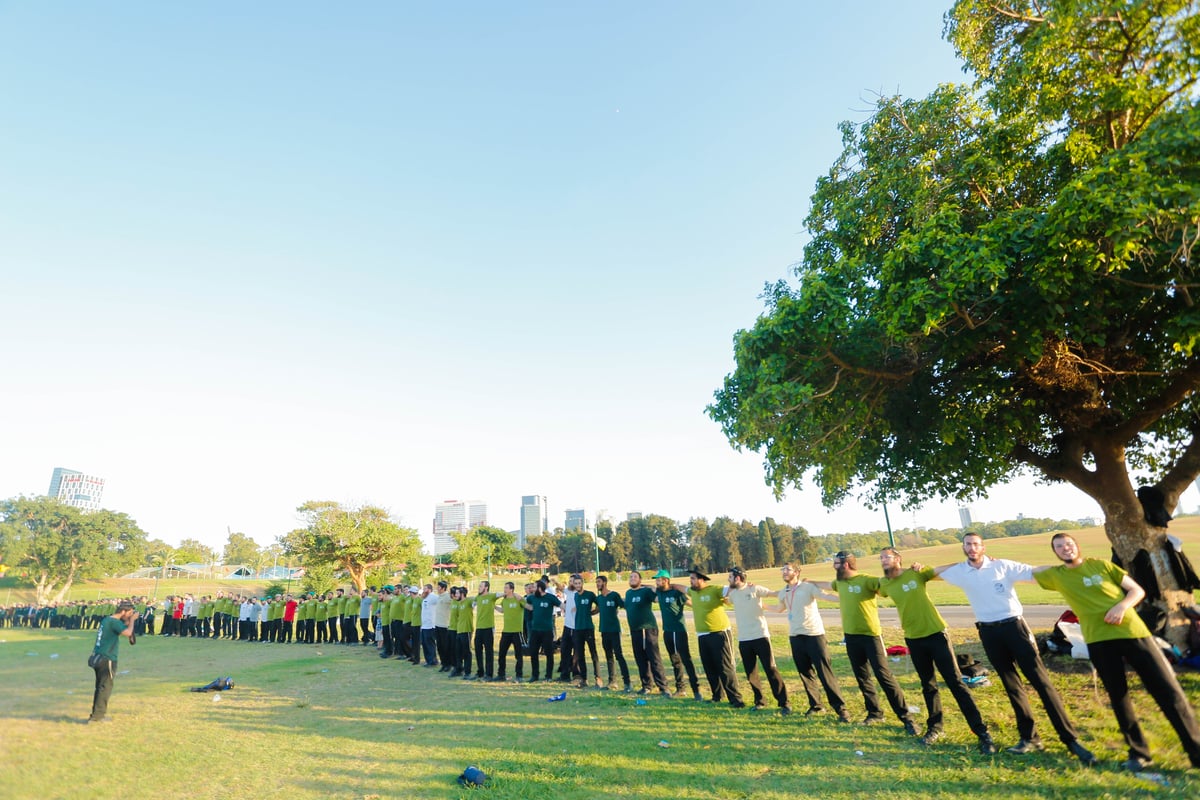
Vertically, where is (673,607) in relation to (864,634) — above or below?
above

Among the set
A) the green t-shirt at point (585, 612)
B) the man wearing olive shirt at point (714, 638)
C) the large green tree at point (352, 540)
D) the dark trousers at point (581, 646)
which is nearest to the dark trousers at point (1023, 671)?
the man wearing olive shirt at point (714, 638)

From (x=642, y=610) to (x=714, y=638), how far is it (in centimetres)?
169

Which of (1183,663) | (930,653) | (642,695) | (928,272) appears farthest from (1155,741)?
(642,695)

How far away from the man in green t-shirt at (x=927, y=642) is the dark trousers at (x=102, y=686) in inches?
509

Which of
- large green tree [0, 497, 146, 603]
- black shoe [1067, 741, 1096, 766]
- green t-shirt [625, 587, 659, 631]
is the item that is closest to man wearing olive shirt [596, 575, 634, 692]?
green t-shirt [625, 587, 659, 631]

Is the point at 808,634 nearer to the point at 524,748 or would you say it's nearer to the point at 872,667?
the point at 872,667

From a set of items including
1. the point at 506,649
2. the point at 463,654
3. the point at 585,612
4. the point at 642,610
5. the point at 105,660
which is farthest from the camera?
the point at 463,654

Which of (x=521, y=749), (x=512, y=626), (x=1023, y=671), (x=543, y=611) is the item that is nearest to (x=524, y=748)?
(x=521, y=749)

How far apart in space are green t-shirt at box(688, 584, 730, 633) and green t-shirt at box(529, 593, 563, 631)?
12.8 ft

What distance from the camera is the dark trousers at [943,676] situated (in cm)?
713

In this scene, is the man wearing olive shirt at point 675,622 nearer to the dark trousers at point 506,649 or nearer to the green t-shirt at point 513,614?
the green t-shirt at point 513,614

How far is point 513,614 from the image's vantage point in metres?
14.1

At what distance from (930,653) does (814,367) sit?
13.0ft

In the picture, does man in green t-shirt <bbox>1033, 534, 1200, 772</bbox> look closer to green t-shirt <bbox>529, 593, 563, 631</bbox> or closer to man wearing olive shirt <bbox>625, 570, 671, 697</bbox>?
man wearing olive shirt <bbox>625, 570, 671, 697</bbox>
